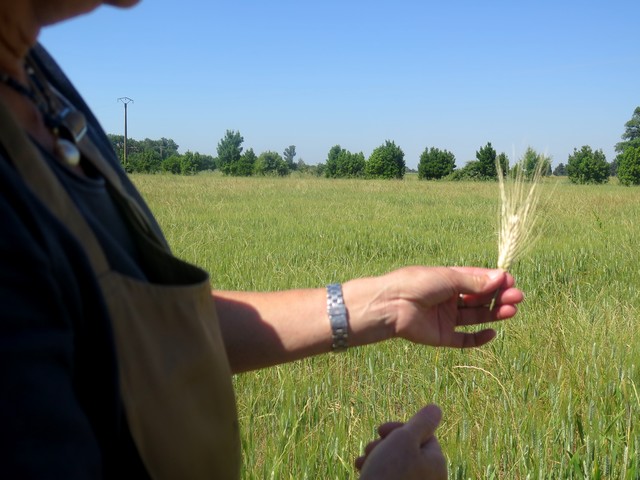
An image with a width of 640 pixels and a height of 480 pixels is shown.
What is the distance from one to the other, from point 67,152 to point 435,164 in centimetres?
5537

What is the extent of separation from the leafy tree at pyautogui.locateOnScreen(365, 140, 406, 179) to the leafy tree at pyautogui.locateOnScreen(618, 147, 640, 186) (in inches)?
761

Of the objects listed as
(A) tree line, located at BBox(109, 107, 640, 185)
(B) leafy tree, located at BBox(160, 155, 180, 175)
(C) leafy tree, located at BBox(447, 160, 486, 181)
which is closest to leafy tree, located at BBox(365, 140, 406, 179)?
(A) tree line, located at BBox(109, 107, 640, 185)

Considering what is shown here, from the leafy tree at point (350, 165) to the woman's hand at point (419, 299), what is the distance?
62169mm

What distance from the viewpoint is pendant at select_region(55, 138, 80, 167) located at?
778mm

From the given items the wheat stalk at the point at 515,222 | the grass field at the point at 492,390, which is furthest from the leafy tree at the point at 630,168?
the wheat stalk at the point at 515,222

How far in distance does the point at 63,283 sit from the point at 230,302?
72 cm

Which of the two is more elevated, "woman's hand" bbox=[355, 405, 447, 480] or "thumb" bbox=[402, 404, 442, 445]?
"thumb" bbox=[402, 404, 442, 445]

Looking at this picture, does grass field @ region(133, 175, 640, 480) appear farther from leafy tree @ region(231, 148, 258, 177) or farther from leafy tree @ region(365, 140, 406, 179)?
leafy tree @ region(231, 148, 258, 177)

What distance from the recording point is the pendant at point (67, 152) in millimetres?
778

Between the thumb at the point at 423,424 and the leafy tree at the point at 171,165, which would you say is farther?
the leafy tree at the point at 171,165

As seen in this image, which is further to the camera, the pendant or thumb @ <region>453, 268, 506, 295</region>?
thumb @ <region>453, 268, 506, 295</region>

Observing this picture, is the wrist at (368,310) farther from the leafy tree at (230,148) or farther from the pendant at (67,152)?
the leafy tree at (230,148)

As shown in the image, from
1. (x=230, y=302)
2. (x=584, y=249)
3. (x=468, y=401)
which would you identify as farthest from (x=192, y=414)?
(x=584, y=249)

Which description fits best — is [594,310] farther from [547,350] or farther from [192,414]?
[192,414]
